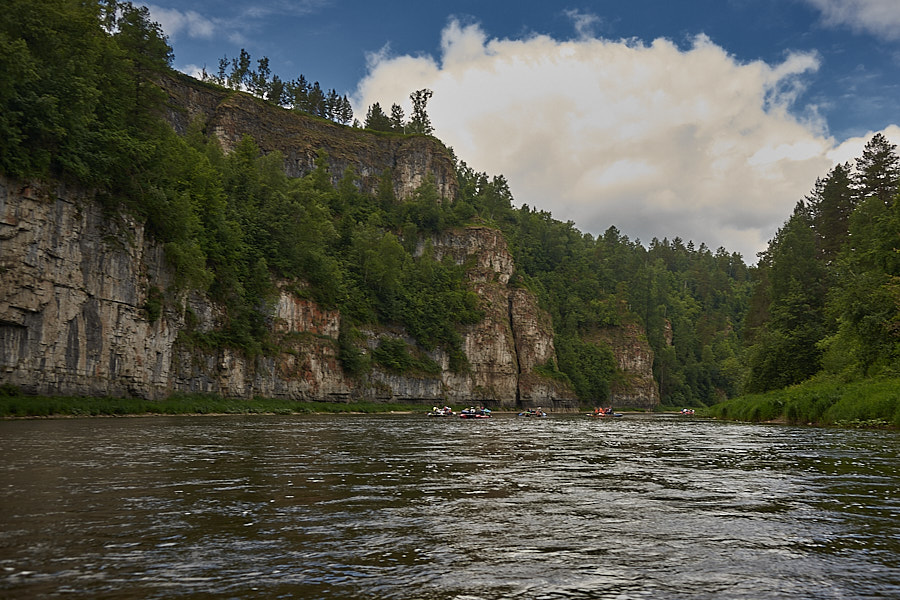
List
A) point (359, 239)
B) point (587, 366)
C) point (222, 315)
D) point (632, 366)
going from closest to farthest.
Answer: point (222, 315) < point (359, 239) < point (587, 366) < point (632, 366)

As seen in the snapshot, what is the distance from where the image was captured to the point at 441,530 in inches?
300

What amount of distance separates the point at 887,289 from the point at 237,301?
6118cm

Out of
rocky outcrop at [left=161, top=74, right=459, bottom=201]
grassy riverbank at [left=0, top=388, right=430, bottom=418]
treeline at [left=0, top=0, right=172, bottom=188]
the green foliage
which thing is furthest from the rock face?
the green foliage

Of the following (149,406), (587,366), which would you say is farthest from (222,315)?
(587,366)

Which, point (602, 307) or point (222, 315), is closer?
point (222, 315)

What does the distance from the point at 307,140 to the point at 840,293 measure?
357 ft

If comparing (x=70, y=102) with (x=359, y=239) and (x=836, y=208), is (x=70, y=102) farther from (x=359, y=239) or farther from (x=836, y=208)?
(x=836, y=208)

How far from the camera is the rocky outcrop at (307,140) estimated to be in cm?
11481

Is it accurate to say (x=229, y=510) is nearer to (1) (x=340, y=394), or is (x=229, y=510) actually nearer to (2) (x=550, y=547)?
(2) (x=550, y=547)

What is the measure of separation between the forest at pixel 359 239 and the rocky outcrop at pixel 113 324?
183cm

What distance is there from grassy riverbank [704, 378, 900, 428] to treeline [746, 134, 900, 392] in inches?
98.7

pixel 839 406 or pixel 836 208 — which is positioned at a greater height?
pixel 836 208

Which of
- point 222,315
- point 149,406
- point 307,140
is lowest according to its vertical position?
point 149,406

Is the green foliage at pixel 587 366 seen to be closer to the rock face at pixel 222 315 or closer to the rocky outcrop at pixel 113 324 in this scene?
the rock face at pixel 222 315
